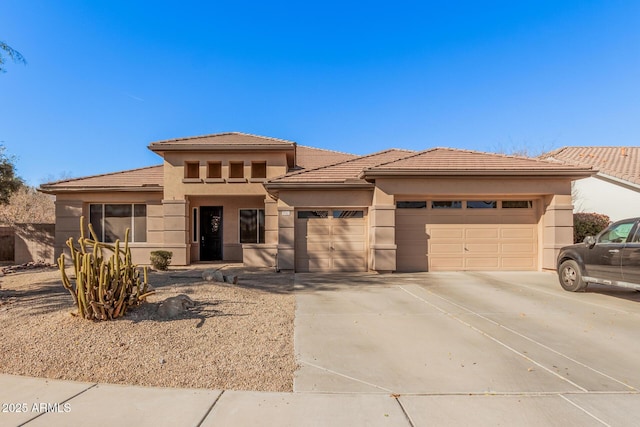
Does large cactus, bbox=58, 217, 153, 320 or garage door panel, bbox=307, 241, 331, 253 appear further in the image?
garage door panel, bbox=307, 241, 331, 253

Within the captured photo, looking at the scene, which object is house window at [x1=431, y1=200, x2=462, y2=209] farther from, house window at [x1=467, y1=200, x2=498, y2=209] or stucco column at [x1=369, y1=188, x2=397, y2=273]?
stucco column at [x1=369, y1=188, x2=397, y2=273]

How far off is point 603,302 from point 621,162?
1394cm

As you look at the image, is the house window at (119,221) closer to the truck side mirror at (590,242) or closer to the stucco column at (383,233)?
the stucco column at (383,233)

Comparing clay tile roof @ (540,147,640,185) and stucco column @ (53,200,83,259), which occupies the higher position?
clay tile roof @ (540,147,640,185)

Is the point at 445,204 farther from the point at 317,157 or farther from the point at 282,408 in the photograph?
the point at 282,408

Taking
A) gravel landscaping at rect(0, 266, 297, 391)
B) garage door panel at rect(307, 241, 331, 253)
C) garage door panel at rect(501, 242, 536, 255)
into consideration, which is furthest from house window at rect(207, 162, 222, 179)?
garage door panel at rect(501, 242, 536, 255)

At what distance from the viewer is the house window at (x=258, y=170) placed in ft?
50.8

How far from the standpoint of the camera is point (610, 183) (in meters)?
16.0

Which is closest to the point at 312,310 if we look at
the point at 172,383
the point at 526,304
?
the point at 172,383

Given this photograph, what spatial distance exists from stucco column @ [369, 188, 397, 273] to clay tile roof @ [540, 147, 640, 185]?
982cm

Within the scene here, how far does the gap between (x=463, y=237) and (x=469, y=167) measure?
248 cm

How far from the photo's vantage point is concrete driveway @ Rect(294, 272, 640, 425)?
347cm

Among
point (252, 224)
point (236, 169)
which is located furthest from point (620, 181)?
point (236, 169)

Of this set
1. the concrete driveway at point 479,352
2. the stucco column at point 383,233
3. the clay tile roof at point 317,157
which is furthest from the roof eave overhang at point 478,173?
the clay tile roof at point 317,157
